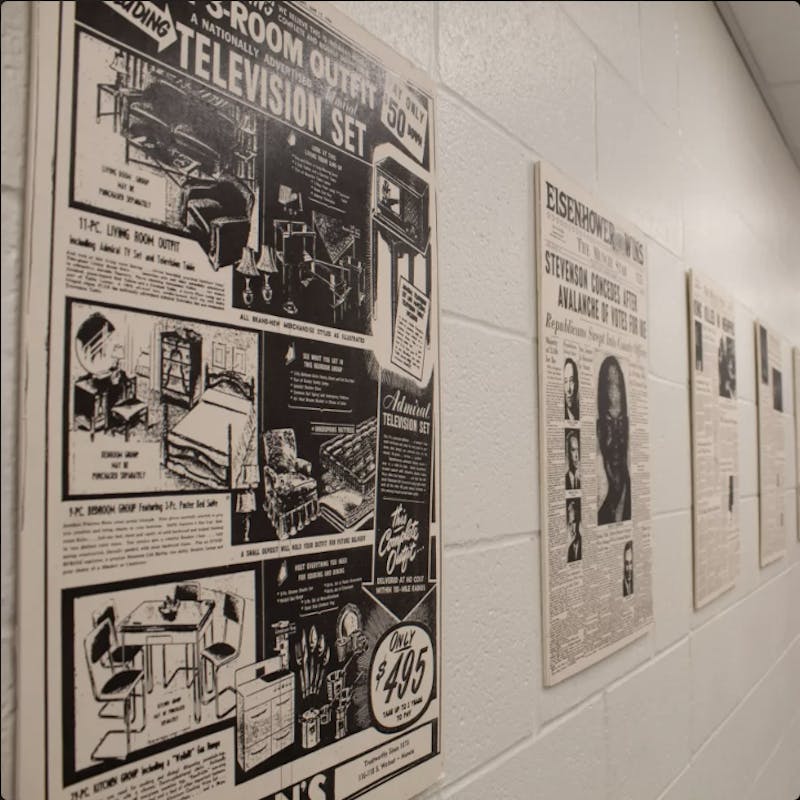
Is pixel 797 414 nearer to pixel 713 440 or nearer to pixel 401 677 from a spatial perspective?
pixel 713 440

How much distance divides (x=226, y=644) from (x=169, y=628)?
0.18 ft

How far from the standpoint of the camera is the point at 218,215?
60 centimetres

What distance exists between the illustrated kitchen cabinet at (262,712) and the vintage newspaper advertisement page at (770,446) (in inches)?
78.9

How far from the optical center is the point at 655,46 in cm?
158

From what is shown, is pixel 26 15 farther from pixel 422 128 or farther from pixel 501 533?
pixel 501 533

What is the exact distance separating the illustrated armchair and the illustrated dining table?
262 mm

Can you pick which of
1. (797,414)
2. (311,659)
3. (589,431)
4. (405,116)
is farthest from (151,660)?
(797,414)

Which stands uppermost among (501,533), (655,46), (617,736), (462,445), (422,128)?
(655,46)

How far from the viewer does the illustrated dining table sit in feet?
1.73

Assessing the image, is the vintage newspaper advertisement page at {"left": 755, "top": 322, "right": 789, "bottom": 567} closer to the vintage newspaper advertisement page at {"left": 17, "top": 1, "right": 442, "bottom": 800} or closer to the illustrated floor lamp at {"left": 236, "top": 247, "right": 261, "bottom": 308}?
the vintage newspaper advertisement page at {"left": 17, "top": 1, "right": 442, "bottom": 800}

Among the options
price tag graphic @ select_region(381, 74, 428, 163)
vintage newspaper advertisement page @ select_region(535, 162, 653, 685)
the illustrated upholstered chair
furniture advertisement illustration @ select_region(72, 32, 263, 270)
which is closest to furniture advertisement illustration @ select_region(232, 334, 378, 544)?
the illustrated upholstered chair

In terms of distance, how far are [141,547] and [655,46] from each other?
152 cm

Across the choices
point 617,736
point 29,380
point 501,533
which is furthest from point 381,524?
point 617,736

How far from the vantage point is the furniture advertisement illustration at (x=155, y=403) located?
504 millimetres
